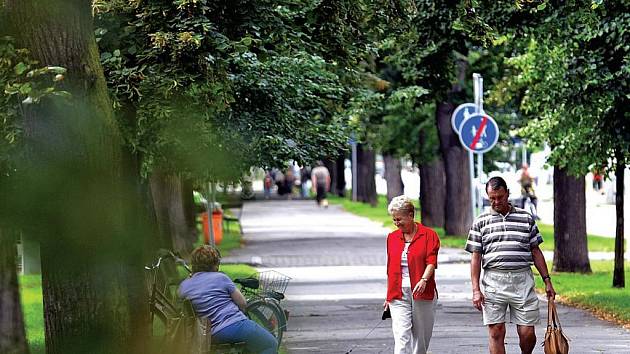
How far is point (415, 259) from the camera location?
34.7 feet

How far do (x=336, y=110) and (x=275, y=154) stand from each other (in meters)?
2.79

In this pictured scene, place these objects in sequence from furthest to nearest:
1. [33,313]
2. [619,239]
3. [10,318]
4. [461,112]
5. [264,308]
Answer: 1. [461,112]
2. [619,239]
3. [33,313]
4. [264,308]
5. [10,318]

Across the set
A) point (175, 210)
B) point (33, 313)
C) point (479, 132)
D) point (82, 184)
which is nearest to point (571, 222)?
point (479, 132)

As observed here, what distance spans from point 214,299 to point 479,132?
1414cm

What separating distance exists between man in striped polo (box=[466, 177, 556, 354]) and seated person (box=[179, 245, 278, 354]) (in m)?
1.80

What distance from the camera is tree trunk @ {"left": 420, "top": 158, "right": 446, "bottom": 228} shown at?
3703 cm

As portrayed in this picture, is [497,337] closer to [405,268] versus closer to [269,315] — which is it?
[405,268]

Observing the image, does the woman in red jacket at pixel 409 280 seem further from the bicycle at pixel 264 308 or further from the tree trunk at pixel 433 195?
the tree trunk at pixel 433 195

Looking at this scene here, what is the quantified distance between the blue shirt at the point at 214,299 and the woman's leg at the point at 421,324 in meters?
1.48

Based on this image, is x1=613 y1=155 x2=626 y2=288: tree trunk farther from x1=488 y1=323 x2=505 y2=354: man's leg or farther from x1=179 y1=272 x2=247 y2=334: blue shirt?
x1=179 y1=272 x2=247 y2=334: blue shirt

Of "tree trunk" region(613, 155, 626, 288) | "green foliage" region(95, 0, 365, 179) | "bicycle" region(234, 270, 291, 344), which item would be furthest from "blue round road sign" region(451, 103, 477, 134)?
"bicycle" region(234, 270, 291, 344)

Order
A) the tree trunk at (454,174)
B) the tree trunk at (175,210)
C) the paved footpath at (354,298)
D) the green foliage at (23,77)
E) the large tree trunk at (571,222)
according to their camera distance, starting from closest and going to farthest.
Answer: the green foliage at (23,77), the paved footpath at (354,298), the tree trunk at (175,210), the large tree trunk at (571,222), the tree trunk at (454,174)

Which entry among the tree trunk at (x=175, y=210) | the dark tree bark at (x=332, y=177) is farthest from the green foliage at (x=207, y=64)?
the dark tree bark at (x=332, y=177)

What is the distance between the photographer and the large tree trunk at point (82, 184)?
7.72 meters
